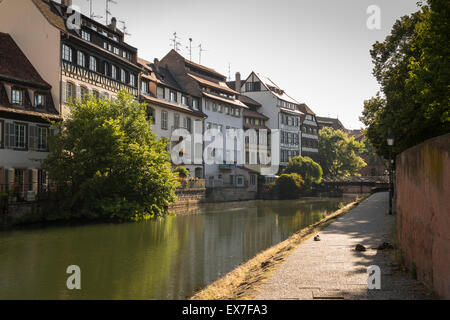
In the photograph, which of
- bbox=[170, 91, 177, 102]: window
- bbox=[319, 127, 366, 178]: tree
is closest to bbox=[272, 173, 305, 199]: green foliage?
bbox=[170, 91, 177, 102]: window

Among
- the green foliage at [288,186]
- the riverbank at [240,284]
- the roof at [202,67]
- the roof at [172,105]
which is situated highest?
the roof at [202,67]

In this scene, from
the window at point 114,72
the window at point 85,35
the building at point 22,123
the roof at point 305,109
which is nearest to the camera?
the building at point 22,123

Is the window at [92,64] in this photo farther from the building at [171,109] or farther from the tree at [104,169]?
the building at [171,109]

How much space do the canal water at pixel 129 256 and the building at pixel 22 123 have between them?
475cm

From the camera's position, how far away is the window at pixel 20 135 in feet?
86.0

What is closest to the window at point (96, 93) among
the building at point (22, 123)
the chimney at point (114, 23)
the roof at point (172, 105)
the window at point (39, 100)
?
the building at point (22, 123)

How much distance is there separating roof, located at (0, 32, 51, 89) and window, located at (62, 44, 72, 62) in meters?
2.05

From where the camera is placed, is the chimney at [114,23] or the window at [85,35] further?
the chimney at [114,23]

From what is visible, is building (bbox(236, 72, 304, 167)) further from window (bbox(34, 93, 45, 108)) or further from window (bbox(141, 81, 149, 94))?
window (bbox(34, 93, 45, 108))

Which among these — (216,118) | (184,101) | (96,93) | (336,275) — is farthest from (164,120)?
(336,275)

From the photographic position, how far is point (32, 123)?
89.1ft

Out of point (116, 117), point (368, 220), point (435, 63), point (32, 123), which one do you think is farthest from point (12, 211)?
point (435, 63)

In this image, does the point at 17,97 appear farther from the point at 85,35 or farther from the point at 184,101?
the point at 184,101
